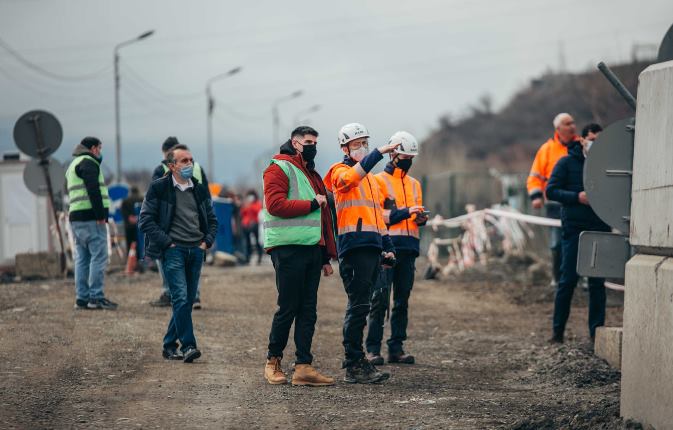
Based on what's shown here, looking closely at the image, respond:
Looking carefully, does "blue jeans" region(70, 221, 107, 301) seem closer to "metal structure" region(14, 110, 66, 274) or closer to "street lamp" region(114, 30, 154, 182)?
"metal structure" region(14, 110, 66, 274)

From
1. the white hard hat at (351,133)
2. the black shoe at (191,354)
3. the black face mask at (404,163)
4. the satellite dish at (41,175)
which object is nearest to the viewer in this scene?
the white hard hat at (351,133)

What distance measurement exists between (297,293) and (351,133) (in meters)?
1.38

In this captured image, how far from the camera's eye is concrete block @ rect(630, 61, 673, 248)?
6.36m

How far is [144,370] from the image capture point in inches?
381

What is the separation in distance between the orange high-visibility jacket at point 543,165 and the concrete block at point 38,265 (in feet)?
33.8

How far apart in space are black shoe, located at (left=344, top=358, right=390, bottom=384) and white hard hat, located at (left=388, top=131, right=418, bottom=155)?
2.10 metres

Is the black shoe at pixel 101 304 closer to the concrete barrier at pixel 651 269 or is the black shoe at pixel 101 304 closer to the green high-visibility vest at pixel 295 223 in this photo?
the green high-visibility vest at pixel 295 223

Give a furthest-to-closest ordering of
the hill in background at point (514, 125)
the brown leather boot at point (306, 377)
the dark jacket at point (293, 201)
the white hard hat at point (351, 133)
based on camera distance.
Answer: the hill in background at point (514, 125) → the white hard hat at point (351, 133) → the brown leather boot at point (306, 377) → the dark jacket at point (293, 201)

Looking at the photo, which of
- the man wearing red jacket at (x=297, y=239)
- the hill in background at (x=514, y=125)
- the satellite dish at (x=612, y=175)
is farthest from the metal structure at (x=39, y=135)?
the hill in background at (x=514, y=125)

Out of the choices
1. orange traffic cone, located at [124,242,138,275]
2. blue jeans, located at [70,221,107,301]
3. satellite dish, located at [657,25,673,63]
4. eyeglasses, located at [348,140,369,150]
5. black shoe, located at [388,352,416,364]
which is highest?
satellite dish, located at [657,25,673,63]

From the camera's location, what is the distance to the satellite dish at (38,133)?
56.0ft

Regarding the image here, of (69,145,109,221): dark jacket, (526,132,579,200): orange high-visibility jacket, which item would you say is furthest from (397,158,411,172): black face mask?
(69,145,109,221): dark jacket

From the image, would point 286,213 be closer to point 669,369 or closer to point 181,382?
point 181,382

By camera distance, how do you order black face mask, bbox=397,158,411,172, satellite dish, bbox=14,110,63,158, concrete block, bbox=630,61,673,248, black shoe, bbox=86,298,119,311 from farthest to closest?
satellite dish, bbox=14,110,63,158 < black shoe, bbox=86,298,119,311 < black face mask, bbox=397,158,411,172 < concrete block, bbox=630,61,673,248
